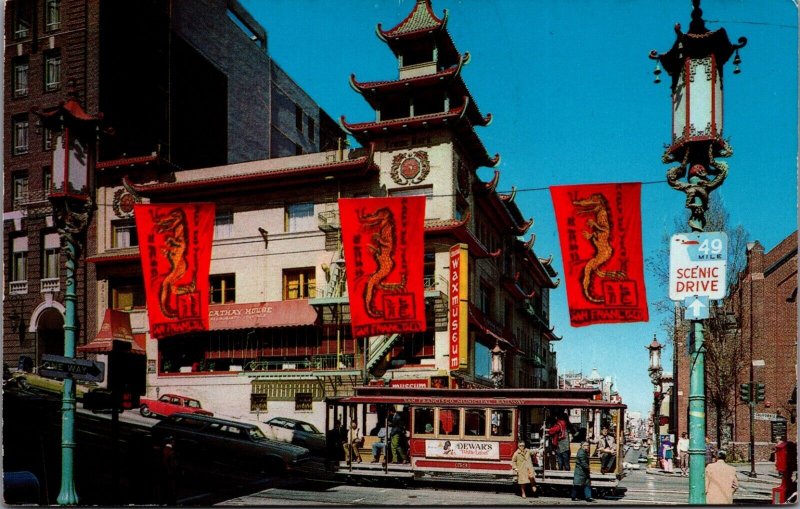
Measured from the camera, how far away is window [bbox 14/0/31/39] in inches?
708

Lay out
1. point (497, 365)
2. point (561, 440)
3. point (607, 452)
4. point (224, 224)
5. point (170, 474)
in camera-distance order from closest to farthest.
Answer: point (170, 474), point (607, 452), point (561, 440), point (224, 224), point (497, 365)

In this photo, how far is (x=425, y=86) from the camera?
2431 cm

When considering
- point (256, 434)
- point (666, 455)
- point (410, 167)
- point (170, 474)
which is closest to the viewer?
point (170, 474)

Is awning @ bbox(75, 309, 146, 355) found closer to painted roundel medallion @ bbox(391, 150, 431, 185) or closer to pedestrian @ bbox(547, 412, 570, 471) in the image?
painted roundel medallion @ bbox(391, 150, 431, 185)

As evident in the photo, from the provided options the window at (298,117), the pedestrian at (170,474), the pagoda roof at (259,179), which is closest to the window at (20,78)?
the pagoda roof at (259,179)

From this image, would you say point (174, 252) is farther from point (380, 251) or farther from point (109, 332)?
point (380, 251)

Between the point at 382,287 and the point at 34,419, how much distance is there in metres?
7.91

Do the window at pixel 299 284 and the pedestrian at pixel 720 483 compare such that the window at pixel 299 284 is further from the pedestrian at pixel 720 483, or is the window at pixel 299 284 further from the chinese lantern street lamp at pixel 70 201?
the pedestrian at pixel 720 483

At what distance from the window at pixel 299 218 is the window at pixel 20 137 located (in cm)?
726

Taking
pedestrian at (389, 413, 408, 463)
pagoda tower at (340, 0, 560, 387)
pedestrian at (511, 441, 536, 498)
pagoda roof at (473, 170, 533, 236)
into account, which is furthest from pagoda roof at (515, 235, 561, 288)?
pedestrian at (511, 441, 536, 498)

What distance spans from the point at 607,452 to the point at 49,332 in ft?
45.5

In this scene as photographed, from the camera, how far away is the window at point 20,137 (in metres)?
17.3

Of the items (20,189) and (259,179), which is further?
(259,179)

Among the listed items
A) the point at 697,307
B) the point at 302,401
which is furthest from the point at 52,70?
the point at 697,307
